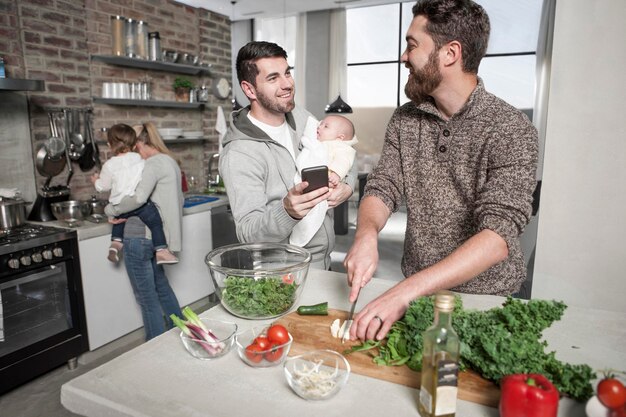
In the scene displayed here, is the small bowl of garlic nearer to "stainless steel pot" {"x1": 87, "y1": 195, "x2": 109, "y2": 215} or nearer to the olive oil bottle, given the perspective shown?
the olive oil bottle

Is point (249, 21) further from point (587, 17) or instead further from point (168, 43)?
point (587, 17)

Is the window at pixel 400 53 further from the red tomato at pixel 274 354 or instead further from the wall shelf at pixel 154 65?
the red tomato at pixel 274 354

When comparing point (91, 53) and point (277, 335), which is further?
point (91, 53)

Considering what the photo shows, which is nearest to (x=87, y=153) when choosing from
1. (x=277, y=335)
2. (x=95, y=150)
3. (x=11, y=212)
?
(x=95, y=150)

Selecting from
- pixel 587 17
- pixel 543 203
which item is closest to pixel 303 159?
pixel 543 203

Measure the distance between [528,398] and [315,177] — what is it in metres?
0.88

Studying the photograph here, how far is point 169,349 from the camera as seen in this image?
48.8 inches

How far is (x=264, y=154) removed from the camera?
2000 mm

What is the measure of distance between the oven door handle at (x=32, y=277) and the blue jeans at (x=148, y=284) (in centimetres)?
46

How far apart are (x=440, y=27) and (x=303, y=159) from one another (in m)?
0.75

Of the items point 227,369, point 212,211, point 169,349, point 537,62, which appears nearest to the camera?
point 227,369

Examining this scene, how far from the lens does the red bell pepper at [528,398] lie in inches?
33.0

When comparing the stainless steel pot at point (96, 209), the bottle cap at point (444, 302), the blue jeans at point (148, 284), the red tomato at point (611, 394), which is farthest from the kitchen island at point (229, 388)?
the stainless steel pot at point (96, 209)

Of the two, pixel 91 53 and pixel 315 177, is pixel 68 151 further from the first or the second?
pixel 315 177
